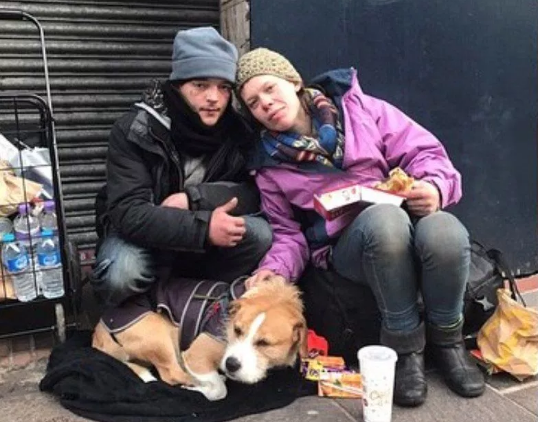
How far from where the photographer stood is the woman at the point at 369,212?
2.57 m

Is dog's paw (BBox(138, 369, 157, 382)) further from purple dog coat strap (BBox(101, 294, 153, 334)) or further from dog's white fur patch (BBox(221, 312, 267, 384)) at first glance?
dog's white fur patch (BBox(221, 312, 267, 384))

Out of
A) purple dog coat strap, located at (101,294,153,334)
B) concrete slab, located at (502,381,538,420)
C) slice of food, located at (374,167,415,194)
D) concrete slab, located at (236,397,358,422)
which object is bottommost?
concrete slab, located at (502,381,538,420)

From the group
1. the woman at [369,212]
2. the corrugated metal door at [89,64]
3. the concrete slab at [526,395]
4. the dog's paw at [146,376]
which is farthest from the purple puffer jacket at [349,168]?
the corrugated metal door at [89,64]

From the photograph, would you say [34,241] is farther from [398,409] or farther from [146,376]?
[398,409]

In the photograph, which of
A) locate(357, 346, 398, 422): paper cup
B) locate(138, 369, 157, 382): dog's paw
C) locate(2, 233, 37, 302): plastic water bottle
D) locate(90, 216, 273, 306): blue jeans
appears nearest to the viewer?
locate(357, 346, 398, 422): paper cup

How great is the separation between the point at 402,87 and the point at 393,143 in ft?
2.70

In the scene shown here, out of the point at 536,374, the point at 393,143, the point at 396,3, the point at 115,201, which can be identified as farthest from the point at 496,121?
the point at 115,201

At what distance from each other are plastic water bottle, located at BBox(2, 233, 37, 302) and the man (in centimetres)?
32

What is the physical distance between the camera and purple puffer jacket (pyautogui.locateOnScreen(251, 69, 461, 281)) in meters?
2.82

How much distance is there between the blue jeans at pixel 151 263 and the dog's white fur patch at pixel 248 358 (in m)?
0.50

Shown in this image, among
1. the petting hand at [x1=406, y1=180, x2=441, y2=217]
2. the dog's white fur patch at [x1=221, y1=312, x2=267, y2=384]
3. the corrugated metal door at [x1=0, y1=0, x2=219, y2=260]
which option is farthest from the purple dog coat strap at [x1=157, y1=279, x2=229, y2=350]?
the corrugated metal door at [x1=0, y1=0, x2=219, y2=260]

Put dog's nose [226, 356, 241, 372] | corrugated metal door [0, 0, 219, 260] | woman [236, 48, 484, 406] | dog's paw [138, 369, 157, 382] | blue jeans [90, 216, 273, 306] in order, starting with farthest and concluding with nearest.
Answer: corrugated metal door [0, 0, 219, 260], blue jeans [90, 216, 273, 306], dog's paw [138, 369, 157, 382], woman [236, 48, 484, 406], dog's nose [226, 356, 241, 372]

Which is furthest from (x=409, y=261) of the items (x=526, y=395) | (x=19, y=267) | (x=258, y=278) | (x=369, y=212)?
A: (x=19, y=267)

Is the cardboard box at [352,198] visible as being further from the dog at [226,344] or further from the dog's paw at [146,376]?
the dog's paw at [146,376]
